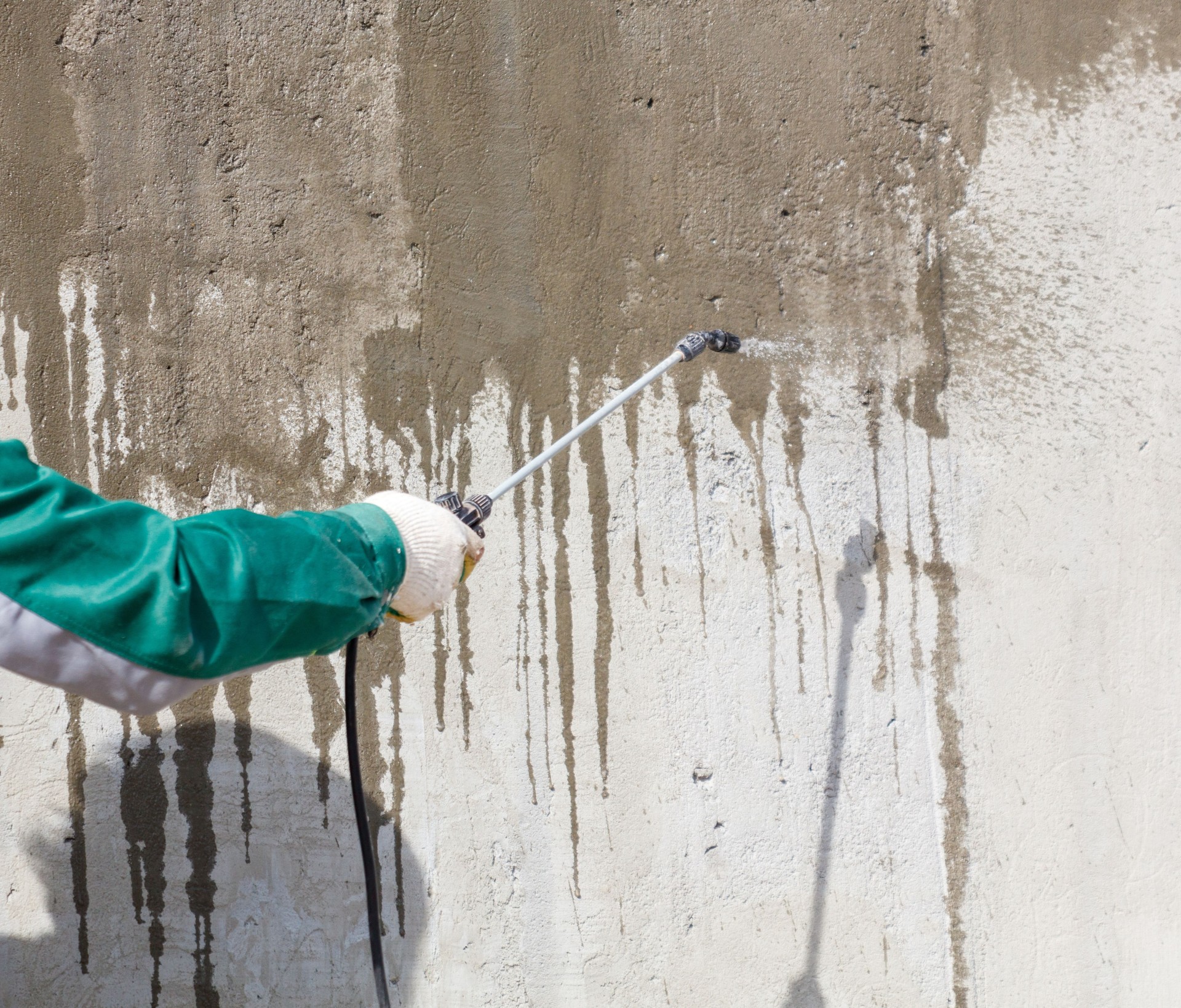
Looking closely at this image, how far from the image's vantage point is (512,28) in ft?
6.73

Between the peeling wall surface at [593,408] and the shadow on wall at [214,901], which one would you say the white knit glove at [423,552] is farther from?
the shadow on wall at [214,901]

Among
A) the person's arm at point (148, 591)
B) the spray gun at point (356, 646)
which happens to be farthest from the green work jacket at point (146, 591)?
the spray gun at point (356, 646)

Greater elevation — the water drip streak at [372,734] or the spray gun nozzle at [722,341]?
the spray gun nozzle at [722,341]

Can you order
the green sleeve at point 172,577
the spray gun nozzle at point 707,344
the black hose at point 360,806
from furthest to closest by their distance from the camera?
the spray gun nozzle at point 707,344 → the black hose at point 360,806 → the green sleeve at point 172,577

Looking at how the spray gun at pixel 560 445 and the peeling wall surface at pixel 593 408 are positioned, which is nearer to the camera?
the spray gun at pixel 560 445

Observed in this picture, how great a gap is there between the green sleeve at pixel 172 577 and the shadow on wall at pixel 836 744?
4.35 ft

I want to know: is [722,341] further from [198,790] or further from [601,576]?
[198,790]

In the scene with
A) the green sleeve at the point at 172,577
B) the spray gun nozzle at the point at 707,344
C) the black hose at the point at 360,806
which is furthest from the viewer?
the spray gun nozzle at the point at 707,344

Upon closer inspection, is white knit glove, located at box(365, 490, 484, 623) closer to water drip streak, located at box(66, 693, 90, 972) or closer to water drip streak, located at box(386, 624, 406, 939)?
→ water drip streak, located at box(386, 624, 406, 939)

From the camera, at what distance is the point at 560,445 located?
5.06ft

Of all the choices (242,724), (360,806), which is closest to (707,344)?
(360,806)

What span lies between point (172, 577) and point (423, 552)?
0.36 metres

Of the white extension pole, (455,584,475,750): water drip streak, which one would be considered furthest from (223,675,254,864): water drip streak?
the white extension pole

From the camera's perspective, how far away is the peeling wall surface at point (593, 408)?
6.69 feet
